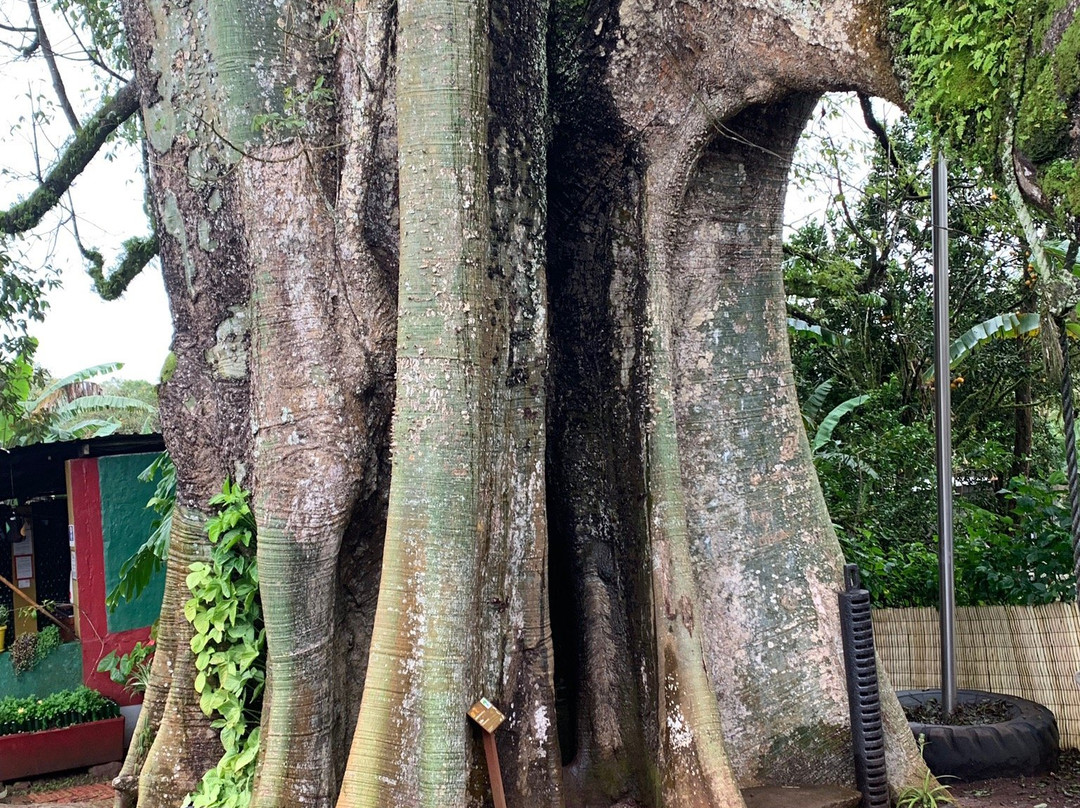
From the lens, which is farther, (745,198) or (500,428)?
(745,198)

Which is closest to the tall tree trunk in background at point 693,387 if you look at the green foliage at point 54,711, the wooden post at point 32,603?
the green foliage at point 54,711

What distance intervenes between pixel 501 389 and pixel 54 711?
17.5 feet

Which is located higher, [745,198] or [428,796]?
[745,198]

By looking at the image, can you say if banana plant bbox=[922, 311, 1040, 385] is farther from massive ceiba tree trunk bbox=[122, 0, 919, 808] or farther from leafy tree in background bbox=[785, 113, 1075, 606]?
massive ceiba tree trunk bbox=[122, 0, 919, 808]

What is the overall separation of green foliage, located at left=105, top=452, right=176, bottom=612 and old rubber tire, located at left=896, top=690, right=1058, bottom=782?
478 cm

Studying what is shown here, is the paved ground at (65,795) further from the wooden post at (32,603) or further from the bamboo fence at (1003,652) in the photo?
the bamboo fence at (1003,652)

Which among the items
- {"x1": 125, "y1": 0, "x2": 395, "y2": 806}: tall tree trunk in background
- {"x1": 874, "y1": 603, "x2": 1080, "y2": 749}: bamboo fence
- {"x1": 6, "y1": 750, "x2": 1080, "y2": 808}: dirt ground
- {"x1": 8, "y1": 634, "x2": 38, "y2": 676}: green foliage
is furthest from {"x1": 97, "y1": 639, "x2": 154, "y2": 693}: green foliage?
{"x1": 874, "y1": 603, "x2": 1080, "y2": 749}: bamboo fence

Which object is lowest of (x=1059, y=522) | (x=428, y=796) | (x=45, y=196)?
(x=428, y=796)

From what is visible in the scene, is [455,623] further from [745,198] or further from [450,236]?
[745,198]

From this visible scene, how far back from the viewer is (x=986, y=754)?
15.4 feet

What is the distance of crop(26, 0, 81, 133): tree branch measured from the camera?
21.2 feet

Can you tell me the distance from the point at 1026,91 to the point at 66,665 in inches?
317

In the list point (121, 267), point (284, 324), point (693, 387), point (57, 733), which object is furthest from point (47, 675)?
point (693, 387)

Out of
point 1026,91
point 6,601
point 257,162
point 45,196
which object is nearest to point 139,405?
point 6,601
